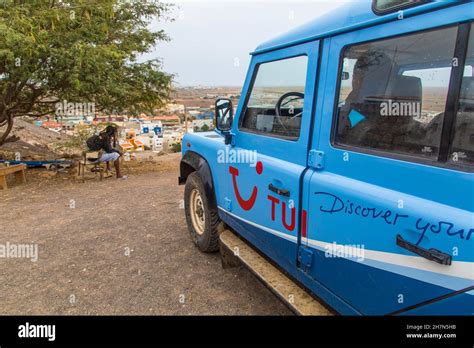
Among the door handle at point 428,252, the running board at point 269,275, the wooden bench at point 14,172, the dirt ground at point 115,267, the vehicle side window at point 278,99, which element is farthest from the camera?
the wooden bench at point 14,172

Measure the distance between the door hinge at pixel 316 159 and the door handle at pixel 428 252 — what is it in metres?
0.64

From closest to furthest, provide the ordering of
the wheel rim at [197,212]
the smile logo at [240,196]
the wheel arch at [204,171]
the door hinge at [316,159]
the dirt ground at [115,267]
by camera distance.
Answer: the door hinge at [316,159]
the smile logo at [240,196]
the dirt ground at [115,267]
the wheel arch at [204,171]
the wheel rim at [197,212]

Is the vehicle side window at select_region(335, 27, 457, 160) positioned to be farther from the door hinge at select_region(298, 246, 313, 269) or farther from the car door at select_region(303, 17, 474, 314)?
the door hinge at select_region(298, 246, 313, 269)

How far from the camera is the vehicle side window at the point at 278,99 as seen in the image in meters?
2.32

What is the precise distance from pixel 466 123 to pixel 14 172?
9287 mm

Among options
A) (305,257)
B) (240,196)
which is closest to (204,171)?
(240,196)

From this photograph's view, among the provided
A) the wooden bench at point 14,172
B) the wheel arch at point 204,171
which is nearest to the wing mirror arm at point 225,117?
the wheel arch at point 204,171

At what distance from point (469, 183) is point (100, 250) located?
159 inches

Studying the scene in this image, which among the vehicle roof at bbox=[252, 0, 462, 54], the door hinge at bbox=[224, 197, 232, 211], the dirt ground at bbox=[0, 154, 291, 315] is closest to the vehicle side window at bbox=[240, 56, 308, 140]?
the vehicle roof at bbox=[252, 0, 462, 54]

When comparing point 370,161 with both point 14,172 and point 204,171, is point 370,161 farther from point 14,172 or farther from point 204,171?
point 14,172

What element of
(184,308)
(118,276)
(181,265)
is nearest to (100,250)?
(118,276)

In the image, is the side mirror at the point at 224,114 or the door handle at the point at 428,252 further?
the side mirror at the point at 224,114

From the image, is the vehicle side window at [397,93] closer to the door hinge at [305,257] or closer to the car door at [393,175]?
the car door at [393,175]

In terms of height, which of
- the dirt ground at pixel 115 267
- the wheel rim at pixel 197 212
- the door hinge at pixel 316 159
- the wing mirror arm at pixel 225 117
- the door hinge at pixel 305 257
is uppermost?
the wing mirror arm at pixel 225 117
